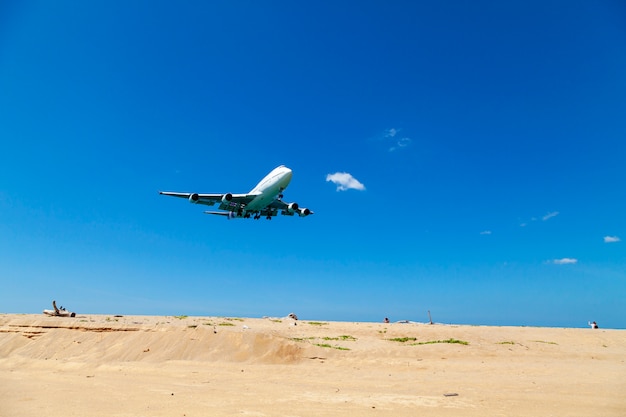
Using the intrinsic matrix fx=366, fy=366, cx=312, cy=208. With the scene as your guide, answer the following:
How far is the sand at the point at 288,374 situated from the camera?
931 centimetres

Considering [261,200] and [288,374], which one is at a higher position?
[261,200]

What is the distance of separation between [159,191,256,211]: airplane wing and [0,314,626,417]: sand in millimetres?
21308

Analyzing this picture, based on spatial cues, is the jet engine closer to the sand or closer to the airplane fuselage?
the airplane fuselage

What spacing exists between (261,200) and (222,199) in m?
4.77

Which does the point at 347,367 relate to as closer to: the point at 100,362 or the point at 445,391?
the point at 445,391

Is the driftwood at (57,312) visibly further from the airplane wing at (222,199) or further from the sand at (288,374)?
the airplane wing at (222,199)

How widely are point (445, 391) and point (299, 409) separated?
5083mm

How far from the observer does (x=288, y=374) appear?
15.5 m

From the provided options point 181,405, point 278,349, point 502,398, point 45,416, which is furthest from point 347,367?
point 45,416

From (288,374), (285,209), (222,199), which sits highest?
(285,209)

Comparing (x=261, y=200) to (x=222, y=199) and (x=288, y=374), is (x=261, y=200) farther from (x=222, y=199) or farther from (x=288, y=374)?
(x=288, y=374)

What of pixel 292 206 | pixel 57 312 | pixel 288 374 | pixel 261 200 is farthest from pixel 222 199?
pixel 288 374

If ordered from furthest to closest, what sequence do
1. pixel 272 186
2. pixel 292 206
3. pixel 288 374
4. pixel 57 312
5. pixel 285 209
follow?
pixel 285 209, pixel 292 206, pixel 272 186, pixel 57 312, pixel 288 374

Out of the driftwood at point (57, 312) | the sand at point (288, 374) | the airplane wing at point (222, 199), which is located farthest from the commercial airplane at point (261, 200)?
the sand at point (288, 374)
